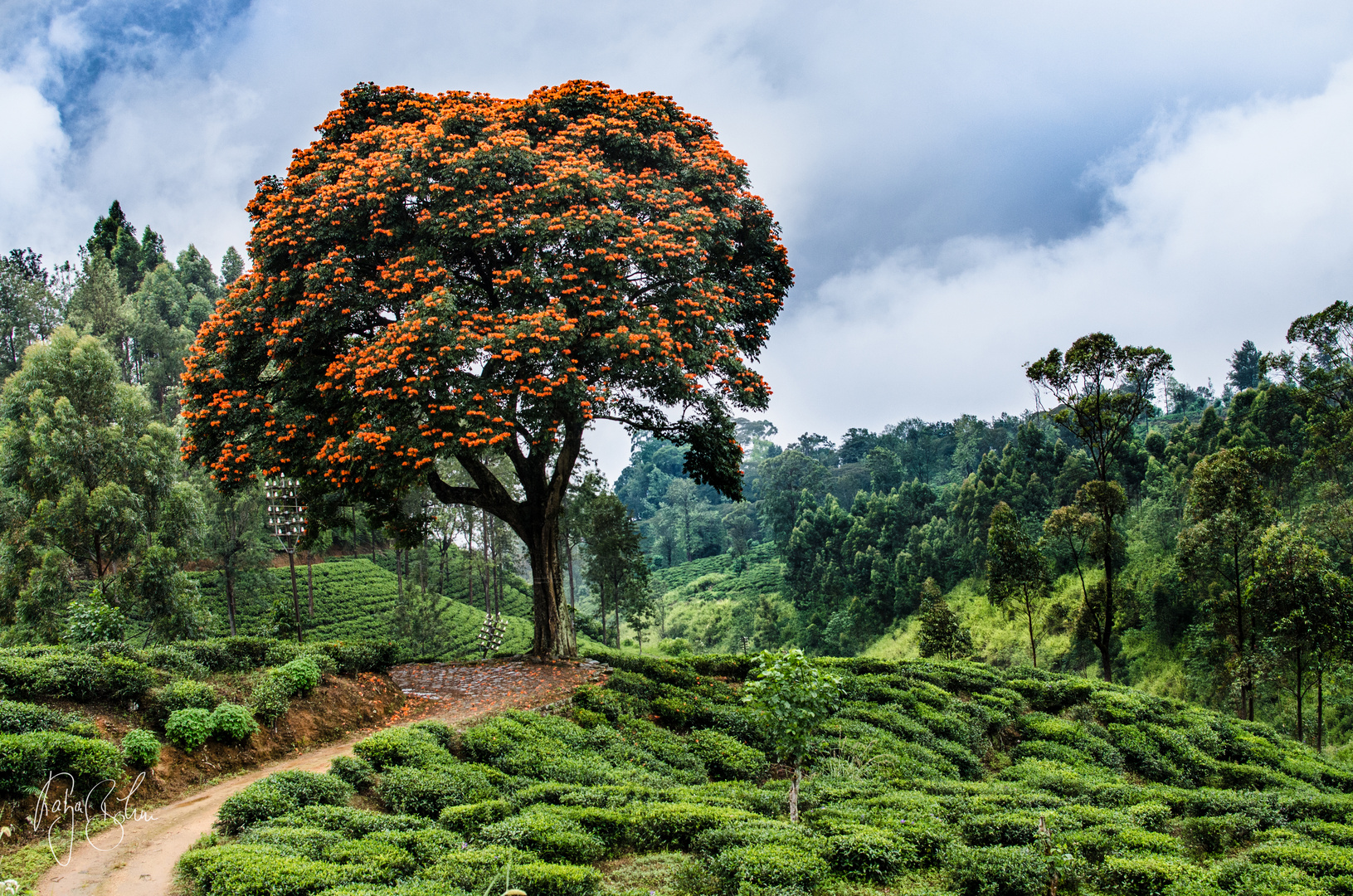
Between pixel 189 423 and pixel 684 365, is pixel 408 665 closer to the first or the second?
pixel 189 423

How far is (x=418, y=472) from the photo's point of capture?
38.2 feet

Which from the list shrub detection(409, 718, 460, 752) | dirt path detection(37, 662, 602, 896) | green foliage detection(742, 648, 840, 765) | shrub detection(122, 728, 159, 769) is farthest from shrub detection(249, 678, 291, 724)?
green foliage detection(742, 648, 840, 765)

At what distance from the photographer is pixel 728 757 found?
33.9ft

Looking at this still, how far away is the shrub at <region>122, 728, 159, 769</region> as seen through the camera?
27.0 feet

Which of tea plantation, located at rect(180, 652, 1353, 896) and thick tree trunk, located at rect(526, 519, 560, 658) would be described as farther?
thick tree trunk, located at rect(526, 519, 560, 658)

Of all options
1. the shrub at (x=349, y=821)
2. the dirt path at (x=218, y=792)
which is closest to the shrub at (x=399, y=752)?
the dirt path at (x=218, y=792)

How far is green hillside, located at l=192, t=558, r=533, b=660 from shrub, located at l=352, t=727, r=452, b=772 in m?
24.8


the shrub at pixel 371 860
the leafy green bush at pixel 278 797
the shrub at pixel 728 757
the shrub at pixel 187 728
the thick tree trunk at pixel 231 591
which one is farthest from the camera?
the thick tree trunk at pixel 231 591

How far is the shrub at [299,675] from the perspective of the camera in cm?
1097

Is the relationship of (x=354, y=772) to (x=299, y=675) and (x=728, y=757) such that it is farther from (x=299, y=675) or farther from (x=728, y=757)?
(x=728, y=757)

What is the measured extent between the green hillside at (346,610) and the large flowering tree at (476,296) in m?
21.4

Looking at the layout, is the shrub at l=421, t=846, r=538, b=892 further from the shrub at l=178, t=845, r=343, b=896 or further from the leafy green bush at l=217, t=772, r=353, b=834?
the leafy green bush at l=217, t=772, r=353, b=834

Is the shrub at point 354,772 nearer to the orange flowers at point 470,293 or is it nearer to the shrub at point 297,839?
the shrub at point 297,839

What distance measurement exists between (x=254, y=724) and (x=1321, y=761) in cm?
1741
